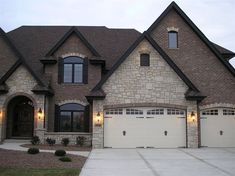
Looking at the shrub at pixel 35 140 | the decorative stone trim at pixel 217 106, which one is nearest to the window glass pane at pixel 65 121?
the shrub at pixel 35 140

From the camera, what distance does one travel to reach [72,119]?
78.3 feet

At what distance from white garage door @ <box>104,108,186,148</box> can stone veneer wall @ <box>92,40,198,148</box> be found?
59 cm

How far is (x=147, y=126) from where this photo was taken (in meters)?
20.8

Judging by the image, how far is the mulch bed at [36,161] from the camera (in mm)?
13008

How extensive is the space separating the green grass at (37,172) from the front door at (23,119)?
12.6 m

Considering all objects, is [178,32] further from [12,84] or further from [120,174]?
[120,174]

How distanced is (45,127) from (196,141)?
32.2 ft

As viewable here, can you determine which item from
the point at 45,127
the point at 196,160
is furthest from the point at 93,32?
the point at 196,160

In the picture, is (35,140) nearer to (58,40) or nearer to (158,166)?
(58,40)

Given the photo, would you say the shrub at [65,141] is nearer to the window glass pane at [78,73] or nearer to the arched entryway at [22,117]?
the arched entryway at [22,117]

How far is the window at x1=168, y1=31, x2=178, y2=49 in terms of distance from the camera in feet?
77.2

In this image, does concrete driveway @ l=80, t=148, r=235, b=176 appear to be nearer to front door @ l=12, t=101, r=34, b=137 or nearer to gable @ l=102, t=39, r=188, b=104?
gable @ l=102, t=39, r=188, b=104

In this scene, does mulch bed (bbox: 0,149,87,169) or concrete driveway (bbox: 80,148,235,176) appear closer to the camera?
concrete driveway (bbox: 80,148,235,176)

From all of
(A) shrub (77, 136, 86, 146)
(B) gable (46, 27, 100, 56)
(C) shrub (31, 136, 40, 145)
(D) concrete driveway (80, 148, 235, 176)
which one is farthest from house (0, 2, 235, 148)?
(D) concrete driveway (80, 148, 235, 176)
